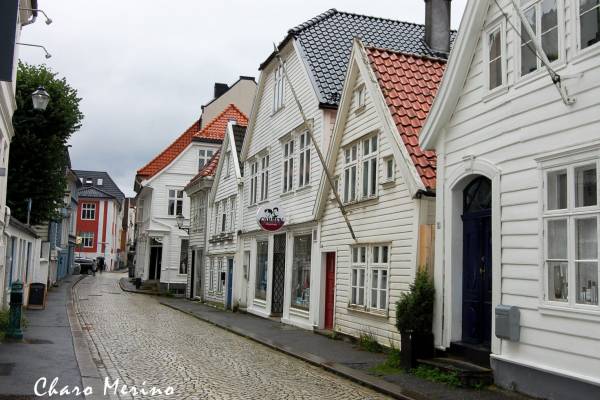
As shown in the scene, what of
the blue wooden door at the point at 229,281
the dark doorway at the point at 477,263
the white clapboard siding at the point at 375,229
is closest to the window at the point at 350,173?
the white clapboard siding at the point at 375,229

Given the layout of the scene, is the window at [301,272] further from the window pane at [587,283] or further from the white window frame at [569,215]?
the window pane at [587,283]

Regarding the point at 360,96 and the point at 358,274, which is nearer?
the point at 358,274

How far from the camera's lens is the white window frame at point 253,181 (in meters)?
25.9

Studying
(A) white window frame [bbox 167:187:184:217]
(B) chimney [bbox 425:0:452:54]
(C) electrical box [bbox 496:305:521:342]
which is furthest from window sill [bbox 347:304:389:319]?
(A) white window frame [bbox 167:187:184:217]

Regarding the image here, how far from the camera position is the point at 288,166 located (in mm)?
22078

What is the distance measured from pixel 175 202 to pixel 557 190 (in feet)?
122

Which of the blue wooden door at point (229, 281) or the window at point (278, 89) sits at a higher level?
the window at point (278, 89)

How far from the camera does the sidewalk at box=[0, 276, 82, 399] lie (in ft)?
31.6

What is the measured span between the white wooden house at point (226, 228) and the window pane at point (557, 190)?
61.3 feet

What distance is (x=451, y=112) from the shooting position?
12.0 metres

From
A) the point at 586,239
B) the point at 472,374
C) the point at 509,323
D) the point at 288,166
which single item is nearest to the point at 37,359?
the point at 472,374

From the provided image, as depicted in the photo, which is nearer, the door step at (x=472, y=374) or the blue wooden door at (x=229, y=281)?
the door step at (x=472, y=374)

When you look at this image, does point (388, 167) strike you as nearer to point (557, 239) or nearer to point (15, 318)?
point (557, 239)

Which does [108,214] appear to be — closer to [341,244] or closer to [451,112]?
[341,244]
